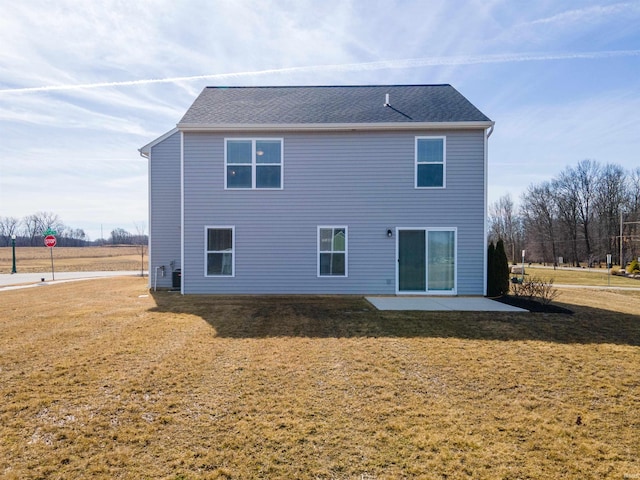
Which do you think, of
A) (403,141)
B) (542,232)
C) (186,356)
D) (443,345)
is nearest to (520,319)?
(443,345)

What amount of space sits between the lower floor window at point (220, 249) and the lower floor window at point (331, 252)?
276cm

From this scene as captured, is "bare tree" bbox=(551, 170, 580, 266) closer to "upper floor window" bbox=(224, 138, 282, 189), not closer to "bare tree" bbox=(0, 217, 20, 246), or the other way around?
"upper floor window" bbox=(224, 138, 282, 189)

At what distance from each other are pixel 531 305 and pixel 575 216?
42445mm

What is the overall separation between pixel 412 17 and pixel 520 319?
8.63m

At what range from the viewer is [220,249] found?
33.1 ft

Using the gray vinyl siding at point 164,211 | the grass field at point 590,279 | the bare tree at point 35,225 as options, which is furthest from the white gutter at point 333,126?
the bare tree at point 35,225

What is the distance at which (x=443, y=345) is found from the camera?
5219mm

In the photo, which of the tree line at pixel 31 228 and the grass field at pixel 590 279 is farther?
the tree line at pixel 31 228

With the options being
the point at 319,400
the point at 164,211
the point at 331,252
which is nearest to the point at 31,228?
the point at 164,211

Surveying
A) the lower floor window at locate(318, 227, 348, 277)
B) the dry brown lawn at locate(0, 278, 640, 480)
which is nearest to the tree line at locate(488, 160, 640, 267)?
the lower floor window at locate(318, 227, 348, 277)

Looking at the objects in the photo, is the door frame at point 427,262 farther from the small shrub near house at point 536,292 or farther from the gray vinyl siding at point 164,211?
the gray vinyl siding at point 164,211

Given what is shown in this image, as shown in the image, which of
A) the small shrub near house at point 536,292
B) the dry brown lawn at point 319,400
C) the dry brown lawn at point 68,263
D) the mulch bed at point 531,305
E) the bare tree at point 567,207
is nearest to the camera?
the dry brown lawn at point 319,400

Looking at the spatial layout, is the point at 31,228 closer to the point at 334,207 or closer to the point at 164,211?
the point at 164,211

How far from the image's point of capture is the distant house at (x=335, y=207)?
9.92 metres
